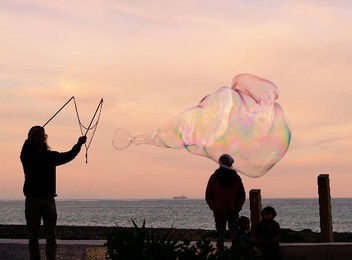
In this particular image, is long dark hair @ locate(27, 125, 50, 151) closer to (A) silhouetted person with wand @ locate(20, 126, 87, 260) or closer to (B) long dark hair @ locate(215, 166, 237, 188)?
(A) silhouetted person with wand @ locate(20, 126, 87, 260)

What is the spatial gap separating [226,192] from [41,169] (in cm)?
308

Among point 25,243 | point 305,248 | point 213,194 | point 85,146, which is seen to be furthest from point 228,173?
point 25,243

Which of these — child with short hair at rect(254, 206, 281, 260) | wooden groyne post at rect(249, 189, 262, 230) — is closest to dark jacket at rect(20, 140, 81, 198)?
child with short hair at rect(254, 206, 281, 260)

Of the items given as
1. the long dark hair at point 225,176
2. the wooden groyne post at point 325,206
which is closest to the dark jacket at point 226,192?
the long dark hair at point 225,176

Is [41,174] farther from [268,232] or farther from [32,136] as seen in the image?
[268,232]

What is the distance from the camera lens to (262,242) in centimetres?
1266

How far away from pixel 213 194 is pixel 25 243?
3.44 metres

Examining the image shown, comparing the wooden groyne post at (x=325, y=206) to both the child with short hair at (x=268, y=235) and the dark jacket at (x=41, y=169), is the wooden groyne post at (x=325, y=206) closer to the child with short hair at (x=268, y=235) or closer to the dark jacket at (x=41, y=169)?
the child with short hair at (x=268, y=235)

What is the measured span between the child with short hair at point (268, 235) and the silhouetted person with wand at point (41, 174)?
10.4 feet

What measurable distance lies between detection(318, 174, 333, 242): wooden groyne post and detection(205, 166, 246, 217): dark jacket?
496cm

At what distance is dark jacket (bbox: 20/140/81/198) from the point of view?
11.2 metres

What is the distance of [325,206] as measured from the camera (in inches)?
693

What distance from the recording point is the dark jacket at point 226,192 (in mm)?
12883

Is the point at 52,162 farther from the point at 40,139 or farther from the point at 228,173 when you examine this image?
the point at 228,173
